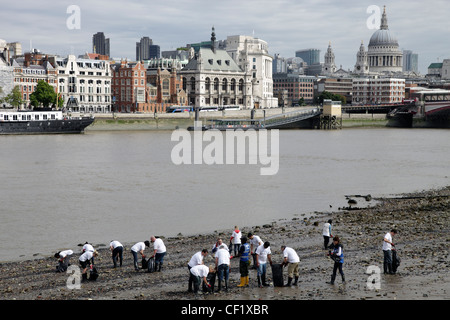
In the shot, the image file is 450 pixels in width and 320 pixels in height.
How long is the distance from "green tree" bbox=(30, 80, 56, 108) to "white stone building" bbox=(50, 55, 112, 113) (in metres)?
10.3

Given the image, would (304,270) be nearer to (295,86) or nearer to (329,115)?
(329,115)

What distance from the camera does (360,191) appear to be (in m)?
32.2

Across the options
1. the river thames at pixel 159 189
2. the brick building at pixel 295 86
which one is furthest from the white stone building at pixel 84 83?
the brick building at pixel 295 86

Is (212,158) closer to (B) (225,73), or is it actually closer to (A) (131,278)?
(A) (131,278)

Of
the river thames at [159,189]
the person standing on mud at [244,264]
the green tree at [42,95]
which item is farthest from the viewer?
the green tree at [42,95]

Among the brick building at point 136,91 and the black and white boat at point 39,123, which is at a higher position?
the brick building at point 136,91

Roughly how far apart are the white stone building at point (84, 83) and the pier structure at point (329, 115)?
36750 mm

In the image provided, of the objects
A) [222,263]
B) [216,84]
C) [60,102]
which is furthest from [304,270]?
[216,84]

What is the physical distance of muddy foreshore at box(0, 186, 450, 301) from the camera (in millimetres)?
13836

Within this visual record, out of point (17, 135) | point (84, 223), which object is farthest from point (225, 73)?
point (84, 223)

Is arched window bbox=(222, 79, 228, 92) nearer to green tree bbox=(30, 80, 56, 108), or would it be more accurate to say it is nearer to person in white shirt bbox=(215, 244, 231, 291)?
green tree bbox=(30, 80, 56, 108)

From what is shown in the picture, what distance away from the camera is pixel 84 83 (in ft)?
344

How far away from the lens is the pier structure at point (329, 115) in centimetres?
10719

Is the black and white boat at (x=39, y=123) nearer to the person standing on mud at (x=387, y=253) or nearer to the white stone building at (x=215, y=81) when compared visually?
the white stone building at (x=215, y=81)
